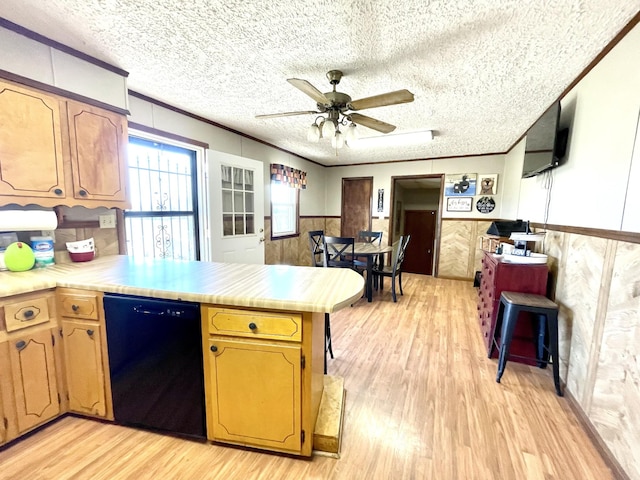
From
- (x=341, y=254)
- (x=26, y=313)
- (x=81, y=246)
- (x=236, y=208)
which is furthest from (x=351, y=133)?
(x=26, y=313)

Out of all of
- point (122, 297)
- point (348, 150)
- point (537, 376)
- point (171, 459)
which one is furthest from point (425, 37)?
point (348, 150)

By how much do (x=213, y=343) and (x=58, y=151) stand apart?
1.60m

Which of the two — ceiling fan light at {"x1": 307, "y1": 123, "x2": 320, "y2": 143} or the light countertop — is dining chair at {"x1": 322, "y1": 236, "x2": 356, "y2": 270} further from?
the light countertop

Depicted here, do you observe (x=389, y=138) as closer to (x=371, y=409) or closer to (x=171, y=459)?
(x=371, y=409)

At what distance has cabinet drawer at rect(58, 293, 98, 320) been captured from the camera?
1470 millimetres

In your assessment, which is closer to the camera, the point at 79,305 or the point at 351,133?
the point at 79,305

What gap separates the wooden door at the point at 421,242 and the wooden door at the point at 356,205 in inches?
41.8

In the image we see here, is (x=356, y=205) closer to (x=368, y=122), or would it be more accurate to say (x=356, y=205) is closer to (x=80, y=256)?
(x=368, y=122)

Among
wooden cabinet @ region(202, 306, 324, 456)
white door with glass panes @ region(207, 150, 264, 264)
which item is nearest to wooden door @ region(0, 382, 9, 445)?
wooden cabinet @ region(202, 306, 324, 456)

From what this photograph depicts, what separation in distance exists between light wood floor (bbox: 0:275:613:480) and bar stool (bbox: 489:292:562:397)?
15 centimetres

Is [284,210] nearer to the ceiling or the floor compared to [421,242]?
nearer to the ceiling

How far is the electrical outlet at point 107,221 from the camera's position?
2.14m

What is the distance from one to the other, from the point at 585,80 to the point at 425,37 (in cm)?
131

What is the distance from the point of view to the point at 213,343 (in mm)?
1319
